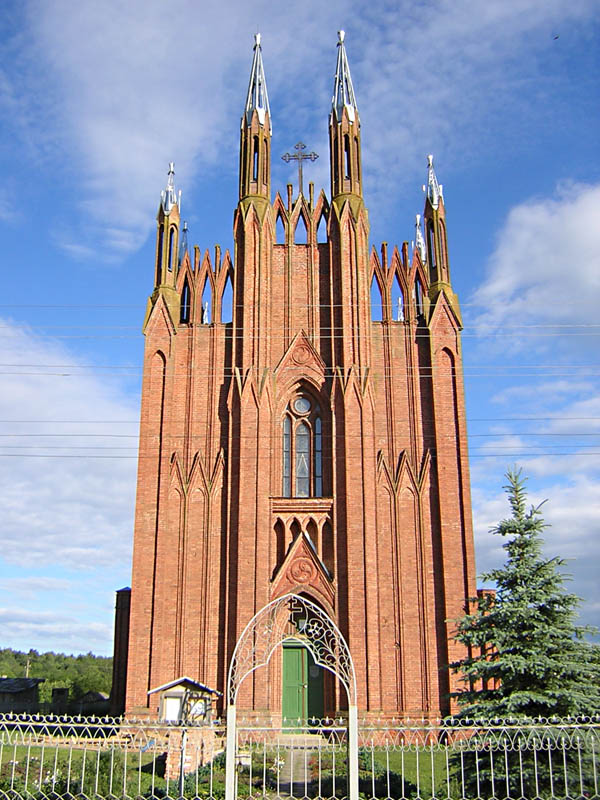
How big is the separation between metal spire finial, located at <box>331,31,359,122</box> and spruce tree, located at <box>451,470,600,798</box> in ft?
60.4

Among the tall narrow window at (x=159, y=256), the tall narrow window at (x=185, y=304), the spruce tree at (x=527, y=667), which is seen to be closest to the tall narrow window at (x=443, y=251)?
the tall narrow window at (x=185, y=304)

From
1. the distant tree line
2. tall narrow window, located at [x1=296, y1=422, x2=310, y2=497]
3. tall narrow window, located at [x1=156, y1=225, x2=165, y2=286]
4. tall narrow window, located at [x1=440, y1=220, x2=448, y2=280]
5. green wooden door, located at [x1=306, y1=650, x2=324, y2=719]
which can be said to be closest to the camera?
green wooden door, located at [x1=306, y1=650, x2=324, y2=719]

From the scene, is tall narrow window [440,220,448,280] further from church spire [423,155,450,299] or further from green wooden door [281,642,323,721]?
green wooden door [281,642,323,721]

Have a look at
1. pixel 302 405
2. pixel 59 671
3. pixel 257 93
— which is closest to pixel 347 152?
pixel 257 93

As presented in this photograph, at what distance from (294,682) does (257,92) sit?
2108 cm

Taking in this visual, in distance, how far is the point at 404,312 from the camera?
1032 inches

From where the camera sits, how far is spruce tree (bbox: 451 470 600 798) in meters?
12.5

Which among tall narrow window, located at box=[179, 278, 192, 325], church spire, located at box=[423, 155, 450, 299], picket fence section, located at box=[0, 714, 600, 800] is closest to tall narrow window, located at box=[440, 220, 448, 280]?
church spire, located at box=[423, 155, 450, 299]

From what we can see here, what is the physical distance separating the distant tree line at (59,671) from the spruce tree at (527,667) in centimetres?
3291

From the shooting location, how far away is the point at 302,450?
991 inches

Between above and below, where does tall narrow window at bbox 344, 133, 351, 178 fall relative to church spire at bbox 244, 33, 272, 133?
below

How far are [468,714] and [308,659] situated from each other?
390 inches

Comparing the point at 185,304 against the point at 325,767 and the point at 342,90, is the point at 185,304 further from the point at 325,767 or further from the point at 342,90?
the point at 325,767

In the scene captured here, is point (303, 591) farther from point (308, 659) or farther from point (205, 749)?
point (205, 749)
